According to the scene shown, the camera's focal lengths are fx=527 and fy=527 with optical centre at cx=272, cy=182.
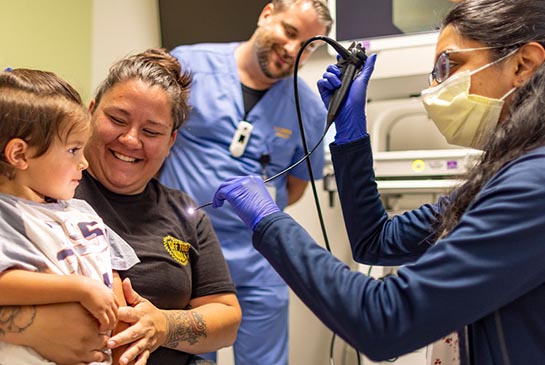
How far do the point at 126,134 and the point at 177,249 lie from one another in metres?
0.28

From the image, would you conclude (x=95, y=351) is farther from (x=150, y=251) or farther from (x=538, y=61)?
(x=538, y=61)

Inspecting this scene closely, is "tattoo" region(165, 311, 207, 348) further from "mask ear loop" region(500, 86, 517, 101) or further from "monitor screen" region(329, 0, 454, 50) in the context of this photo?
"monitor screen" region(329, 0, 454, 50)

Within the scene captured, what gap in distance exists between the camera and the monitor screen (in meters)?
2.15

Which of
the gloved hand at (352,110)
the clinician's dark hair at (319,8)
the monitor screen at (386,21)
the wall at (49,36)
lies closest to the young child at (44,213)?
the gloved hand at (352,110)

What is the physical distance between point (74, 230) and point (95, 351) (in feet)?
A: 0.70

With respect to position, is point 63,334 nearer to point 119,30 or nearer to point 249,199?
point 249,199

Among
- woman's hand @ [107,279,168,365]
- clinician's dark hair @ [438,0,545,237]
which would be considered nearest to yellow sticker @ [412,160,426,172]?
clinician's dark hair @ [438,0,545,237]

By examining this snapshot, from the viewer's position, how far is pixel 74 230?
37.2 inches

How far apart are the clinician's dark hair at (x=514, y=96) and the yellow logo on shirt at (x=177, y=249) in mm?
562

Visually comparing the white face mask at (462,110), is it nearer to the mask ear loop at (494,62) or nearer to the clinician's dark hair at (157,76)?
the mask ear loop at (494,62)

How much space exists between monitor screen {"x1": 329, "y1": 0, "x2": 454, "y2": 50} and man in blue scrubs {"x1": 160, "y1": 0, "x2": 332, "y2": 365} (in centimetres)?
28

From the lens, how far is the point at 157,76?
48.9 inches

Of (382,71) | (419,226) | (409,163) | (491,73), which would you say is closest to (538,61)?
(491,73)

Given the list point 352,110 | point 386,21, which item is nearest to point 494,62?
point 352,110
